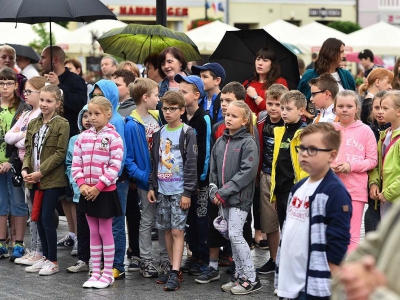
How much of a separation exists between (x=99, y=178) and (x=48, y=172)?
860 mm

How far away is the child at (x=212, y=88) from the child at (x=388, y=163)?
1893 mm

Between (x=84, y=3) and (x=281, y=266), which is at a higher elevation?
(x=84, y=3)

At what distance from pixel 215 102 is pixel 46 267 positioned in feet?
7.68

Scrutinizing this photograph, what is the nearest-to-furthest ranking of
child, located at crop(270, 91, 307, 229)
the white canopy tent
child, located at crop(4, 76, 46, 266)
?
child, located at crop(270, 91, 307, 229) → child, located at crop(4, 76, 46, 266) → the white canopy tent

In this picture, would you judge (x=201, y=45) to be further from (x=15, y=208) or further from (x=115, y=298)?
(x=115, y=298)

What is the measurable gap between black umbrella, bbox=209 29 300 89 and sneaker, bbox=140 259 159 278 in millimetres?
2551

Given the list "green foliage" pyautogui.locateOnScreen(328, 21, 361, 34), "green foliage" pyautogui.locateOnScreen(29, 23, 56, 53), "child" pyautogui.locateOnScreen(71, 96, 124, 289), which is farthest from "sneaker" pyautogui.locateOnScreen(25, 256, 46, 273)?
"green foliage" pyautogui.locateOnScreen(328, 21, 361, 34)

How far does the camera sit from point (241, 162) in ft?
25.8

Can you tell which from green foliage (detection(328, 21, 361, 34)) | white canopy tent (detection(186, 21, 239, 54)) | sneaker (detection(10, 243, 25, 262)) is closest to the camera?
sneaker (detection(10, 243, 25, 262))

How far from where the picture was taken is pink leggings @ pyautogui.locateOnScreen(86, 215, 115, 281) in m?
8.19

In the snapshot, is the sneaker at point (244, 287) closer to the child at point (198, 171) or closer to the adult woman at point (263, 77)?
the child at point (198, 171)

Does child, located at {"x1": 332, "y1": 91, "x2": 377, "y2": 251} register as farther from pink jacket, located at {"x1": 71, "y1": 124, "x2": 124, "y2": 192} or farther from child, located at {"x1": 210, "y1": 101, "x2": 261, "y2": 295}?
pink jacket, located at {"x1": 71, "y1": 124, "x2": 124, "y2": 192}

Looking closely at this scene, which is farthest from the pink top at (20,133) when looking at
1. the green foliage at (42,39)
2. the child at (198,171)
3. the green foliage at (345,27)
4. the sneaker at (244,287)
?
the green foliage at (345,27)

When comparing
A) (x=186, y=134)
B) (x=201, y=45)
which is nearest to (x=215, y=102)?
A: (x=186, y=134)
